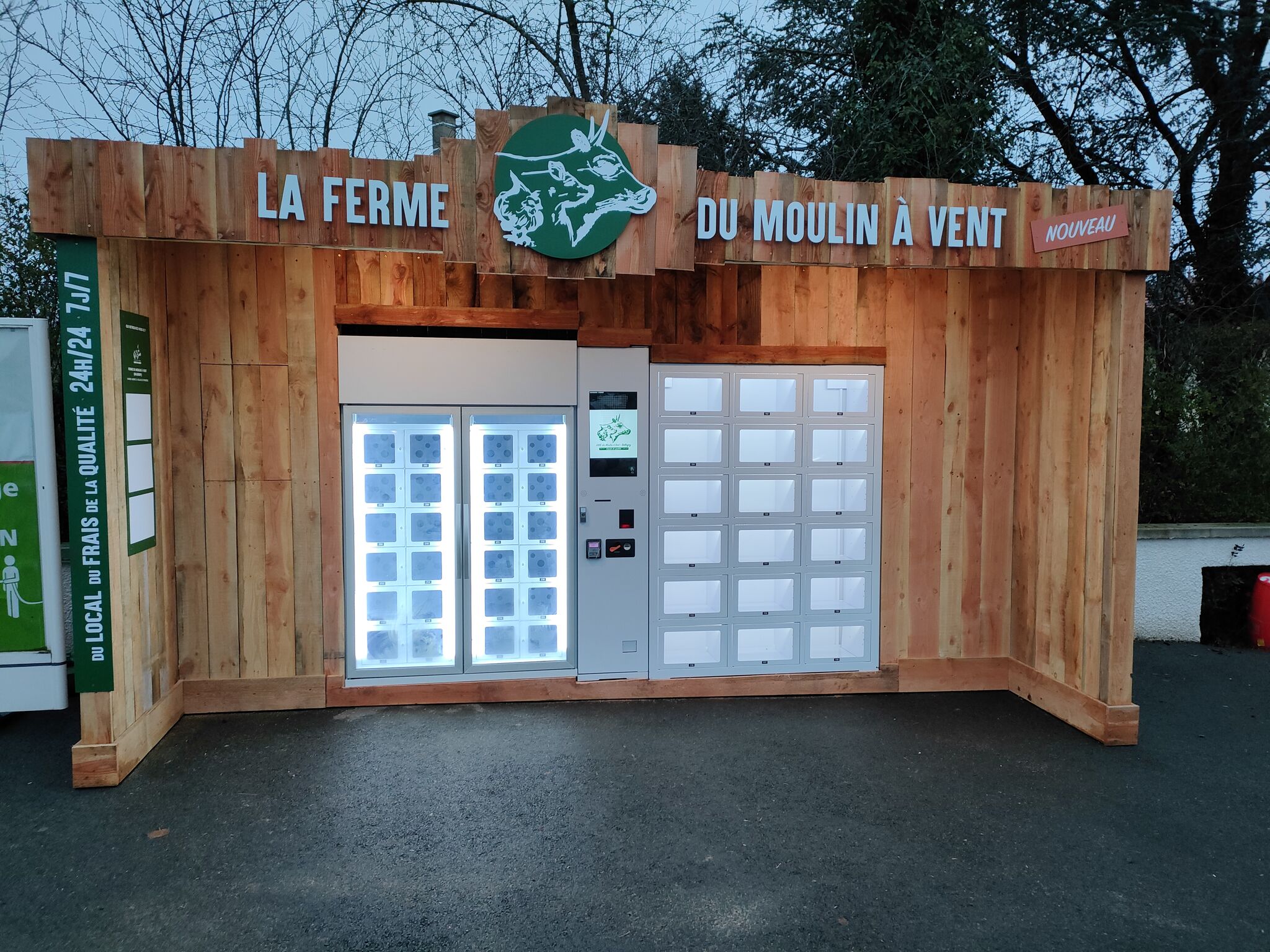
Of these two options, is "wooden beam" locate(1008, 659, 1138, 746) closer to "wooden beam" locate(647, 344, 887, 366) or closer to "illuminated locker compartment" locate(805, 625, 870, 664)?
"illuminated locker compartment" locate(805, 625, 870, 664)

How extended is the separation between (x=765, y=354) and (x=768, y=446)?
2.08ft

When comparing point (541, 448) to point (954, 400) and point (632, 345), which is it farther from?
point (954, 400)

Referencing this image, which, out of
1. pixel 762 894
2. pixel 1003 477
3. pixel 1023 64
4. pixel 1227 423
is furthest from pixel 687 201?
pixel 1023 64

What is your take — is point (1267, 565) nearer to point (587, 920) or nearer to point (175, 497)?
point (587, 920)

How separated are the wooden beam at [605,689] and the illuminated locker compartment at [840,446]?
1.47m

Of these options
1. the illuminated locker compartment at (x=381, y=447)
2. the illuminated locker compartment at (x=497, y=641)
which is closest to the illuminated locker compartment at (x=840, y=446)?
the illuminated locker compartment at (x=497, y=641)

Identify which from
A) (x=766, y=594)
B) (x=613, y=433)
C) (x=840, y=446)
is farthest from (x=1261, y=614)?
(x=613, y=433)

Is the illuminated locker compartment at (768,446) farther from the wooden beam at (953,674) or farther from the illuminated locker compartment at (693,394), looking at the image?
the wooden beam at (953,674)

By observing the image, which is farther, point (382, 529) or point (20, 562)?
point (382, 529)

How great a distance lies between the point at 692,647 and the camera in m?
5.39

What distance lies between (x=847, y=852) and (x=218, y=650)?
3927 millimetres

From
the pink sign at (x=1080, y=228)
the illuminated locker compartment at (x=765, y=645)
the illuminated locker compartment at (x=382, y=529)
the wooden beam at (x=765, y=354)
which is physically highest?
the pink sign at (x=1080, y=228)

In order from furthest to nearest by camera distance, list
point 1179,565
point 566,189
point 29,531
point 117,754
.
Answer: point 1179,565 → point 29,531 → point 566,189 → point 117,754

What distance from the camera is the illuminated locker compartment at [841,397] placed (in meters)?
5.37
